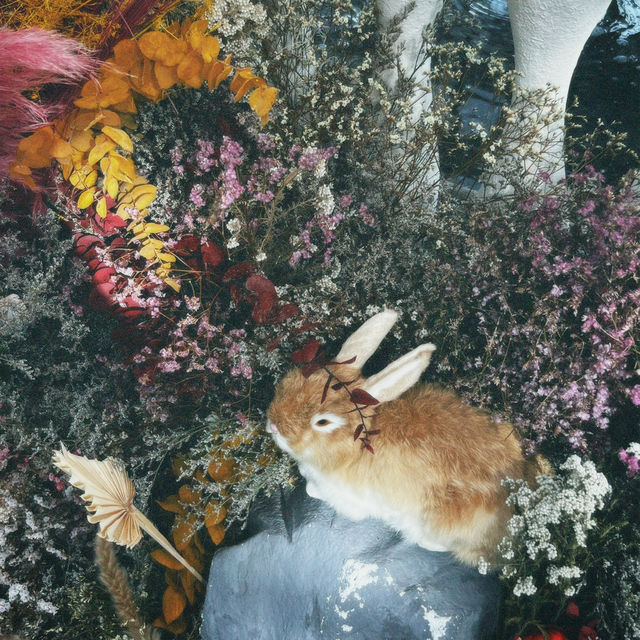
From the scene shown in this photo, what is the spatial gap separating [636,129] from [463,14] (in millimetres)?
772

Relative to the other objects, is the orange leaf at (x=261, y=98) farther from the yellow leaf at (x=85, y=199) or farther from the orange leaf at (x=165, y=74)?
the yellow leaf at (x=85, y=199)

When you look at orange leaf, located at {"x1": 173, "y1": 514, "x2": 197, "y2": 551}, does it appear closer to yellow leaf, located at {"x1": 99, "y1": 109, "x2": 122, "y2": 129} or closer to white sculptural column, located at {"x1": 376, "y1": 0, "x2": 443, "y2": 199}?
yellow leaf, located at {"x1": 99, "y1": 109, "x2": 122, "y2": 129}

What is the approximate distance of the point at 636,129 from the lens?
6.47ft

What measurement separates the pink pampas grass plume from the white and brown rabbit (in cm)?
101

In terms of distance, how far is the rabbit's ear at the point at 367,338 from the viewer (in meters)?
1.43

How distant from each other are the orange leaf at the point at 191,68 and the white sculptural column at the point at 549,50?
0.95 m

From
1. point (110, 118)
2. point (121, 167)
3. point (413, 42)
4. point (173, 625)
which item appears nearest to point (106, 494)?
point (173, 625)

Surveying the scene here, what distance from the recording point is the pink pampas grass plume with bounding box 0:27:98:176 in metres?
1.36

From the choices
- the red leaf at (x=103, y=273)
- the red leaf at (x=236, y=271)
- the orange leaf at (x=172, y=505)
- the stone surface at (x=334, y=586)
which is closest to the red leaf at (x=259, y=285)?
the red leaf at (x=236, y=271)

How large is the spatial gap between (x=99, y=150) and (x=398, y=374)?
1023mm

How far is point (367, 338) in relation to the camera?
4.70ft

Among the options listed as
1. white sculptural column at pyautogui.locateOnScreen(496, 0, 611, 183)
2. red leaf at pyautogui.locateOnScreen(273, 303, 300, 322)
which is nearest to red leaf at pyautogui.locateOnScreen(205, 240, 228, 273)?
red leaf at pyautogui.locateOnScreen(273, 303, 300, 322)

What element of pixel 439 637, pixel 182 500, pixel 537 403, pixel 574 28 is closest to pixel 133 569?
pixel 182 500

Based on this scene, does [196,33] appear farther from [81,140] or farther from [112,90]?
[81,140]
